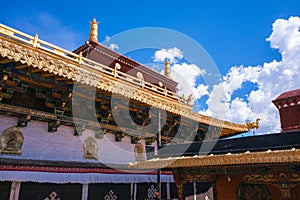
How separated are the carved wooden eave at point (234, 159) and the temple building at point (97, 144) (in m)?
0.02

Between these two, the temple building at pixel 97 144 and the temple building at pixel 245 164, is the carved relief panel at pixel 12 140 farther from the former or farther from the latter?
the temple building at pixel 245 164

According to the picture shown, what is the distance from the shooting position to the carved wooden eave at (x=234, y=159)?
141 inches

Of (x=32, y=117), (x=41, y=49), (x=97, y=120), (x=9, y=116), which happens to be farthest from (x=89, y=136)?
(x=41, y=49)

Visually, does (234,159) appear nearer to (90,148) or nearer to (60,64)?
(60,64)

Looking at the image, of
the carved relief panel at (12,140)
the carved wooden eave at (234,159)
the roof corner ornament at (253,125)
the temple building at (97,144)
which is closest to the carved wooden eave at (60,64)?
the temple building at (97,144)

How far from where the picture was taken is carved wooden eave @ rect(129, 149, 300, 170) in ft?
11.8

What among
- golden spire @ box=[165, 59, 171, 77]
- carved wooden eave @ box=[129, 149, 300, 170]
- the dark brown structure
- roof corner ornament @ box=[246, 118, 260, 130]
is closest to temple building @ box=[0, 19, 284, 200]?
carved wooden eave @ box=[129, 149, 300, 170]

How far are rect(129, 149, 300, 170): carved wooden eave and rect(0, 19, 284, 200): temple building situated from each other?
15 mm

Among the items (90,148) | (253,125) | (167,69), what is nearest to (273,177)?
(90,148)

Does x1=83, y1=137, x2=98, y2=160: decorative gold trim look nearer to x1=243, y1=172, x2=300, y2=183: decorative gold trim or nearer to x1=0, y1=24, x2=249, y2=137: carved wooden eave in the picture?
x1=0, y1=24, x2=249, y2=137: carved wooden eave

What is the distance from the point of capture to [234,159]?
4.09 metres

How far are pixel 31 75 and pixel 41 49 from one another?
0.81 m

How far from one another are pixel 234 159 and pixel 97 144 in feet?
17.1

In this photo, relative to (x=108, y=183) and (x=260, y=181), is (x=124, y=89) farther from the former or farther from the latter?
(x=260, y=181)
